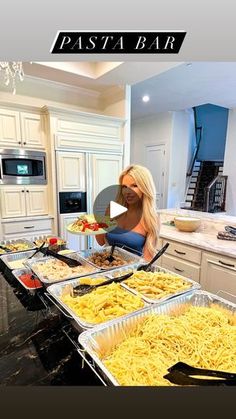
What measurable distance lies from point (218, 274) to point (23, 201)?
240 centimetres

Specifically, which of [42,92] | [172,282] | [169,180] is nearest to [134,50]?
[172,282]

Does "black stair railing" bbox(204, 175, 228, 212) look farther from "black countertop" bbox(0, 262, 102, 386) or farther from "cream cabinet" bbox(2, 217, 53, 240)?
"black countertop" bbox(0, 262, 102, 386)

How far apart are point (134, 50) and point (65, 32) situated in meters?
0.39

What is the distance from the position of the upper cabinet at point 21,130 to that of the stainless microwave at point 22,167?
98 millimetres

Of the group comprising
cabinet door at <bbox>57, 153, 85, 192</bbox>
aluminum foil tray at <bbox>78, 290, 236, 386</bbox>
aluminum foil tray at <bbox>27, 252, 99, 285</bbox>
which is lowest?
aluminum foil tray at <bbox>78, 290, 236, 386</bbox>

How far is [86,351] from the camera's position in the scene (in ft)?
2.44

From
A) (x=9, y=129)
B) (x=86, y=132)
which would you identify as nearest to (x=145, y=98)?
(x=86, y=132)

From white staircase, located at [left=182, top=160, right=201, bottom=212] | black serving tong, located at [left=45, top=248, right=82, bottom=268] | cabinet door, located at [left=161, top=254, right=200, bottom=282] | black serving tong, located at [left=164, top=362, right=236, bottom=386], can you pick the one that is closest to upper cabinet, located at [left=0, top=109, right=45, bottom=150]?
black serving tong, located at [left=45, top=248, right=82, bottom=268]

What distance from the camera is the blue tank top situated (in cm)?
172

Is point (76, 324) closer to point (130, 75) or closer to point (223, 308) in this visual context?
point (223, 308)

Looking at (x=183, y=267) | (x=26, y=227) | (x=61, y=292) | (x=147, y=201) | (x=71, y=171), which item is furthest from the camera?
(x=71, y=171)

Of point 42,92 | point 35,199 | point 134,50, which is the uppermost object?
point 42,92

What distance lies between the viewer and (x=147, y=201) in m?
1.77

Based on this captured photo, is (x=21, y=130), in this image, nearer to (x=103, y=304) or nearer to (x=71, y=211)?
(x=71, y=211)
